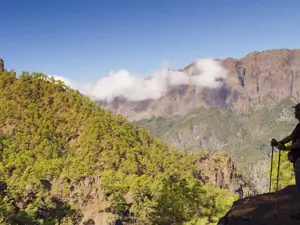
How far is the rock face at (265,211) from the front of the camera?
12602 millimetres

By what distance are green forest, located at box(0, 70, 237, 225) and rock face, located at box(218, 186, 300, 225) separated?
61.3 ft

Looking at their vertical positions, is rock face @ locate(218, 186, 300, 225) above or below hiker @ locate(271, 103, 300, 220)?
below

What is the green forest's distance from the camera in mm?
52562

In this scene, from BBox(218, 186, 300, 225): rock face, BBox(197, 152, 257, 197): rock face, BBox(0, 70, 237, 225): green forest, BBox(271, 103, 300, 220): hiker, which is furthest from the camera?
BBox(197, 152, 257, 197): rock face

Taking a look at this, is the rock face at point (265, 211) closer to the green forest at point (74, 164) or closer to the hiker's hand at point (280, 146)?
the hiker's hand at point (280, 146)

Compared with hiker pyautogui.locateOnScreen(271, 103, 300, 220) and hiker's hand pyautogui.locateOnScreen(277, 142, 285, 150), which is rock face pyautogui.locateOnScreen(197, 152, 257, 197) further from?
hiker's hand pyautogui.locateOnScreen(277, 142, 285, 150)

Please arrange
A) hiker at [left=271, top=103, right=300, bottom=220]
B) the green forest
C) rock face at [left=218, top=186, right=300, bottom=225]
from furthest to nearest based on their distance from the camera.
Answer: the green forest < rock face at [left=218, top=186, right=300, bottom=225] < hiker at [left=271, top=103, right=300, bottom=220]

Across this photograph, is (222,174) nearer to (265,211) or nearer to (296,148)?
(265,211)

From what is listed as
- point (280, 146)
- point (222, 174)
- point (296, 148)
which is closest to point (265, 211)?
point (280, 146)

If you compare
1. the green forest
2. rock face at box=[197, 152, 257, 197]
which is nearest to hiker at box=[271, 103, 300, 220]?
the green forest

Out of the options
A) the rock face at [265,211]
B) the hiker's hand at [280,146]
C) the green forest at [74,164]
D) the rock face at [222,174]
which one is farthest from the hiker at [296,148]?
the rock face at [222,174]

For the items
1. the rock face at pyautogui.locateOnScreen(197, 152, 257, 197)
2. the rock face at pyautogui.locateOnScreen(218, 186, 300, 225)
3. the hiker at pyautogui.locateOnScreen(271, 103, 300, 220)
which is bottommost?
the rock face at pyautogui.locateOnScreen(218, 186, 300, 225)

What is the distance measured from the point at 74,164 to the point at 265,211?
250ft

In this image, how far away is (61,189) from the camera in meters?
74.8
